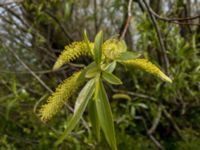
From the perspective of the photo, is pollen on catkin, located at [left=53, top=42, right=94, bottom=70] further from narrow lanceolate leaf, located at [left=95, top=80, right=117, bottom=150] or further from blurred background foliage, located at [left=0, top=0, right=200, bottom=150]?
blurred background foliage, located at [left=0, top=0, right=200, bottom=150]

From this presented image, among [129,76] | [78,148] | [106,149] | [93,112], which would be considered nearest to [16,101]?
[78,148]

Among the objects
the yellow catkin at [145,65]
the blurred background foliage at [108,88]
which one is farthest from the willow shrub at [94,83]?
the blurred background foliage at [108,88]

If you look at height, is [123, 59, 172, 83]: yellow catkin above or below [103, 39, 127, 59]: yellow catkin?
below

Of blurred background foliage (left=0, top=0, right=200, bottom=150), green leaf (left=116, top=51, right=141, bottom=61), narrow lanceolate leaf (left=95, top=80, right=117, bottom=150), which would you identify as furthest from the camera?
blurred background foliage (left=0, top=0, right=200, bottom=150)

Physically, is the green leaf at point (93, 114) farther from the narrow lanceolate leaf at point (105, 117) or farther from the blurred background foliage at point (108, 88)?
the blurred background foliage at point (108, 88)

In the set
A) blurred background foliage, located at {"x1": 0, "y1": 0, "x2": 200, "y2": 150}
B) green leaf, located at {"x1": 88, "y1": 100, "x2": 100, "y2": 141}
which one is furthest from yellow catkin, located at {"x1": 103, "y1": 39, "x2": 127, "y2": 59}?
blurred background foliage, located at {"x1": 0, "y1": 0, "x2": 200, "y2": 150}

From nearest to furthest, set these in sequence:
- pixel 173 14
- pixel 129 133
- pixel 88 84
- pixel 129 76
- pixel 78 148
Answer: pixel 88 84 → pixel 78 148 → pixel 173 14 → pixel 129 76 → pixel 129 133

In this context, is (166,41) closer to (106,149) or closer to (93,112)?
(106,149)

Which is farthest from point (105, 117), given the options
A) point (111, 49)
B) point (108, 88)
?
point (108, 88)

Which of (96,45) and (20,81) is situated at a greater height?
(96,45)
